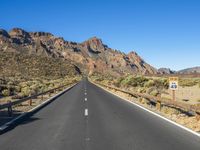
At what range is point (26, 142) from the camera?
9250mm

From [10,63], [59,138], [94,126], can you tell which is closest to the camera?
[59,138]

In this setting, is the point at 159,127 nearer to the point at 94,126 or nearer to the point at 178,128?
the point at 178,128

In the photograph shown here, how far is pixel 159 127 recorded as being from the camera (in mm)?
11891

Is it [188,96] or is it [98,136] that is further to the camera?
[188,96]

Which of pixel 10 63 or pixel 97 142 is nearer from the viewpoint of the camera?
pixel 97 142

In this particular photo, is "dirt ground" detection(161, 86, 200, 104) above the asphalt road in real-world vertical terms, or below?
below

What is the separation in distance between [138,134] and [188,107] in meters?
3.65

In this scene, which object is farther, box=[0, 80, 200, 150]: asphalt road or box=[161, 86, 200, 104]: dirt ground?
box=[161, 86, 200, 104]: dirt ground

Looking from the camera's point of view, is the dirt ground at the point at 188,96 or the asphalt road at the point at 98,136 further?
the dirt ground at the point at 188,96

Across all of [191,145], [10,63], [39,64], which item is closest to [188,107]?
[191,145]

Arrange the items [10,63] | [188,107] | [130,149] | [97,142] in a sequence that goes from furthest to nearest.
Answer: [10,63] → [188,107] → [97,142] → [130,149]

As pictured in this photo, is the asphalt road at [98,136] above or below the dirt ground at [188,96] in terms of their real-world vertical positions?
above

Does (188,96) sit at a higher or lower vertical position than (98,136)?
lower

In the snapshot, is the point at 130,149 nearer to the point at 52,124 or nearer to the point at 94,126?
the point at 94,126
